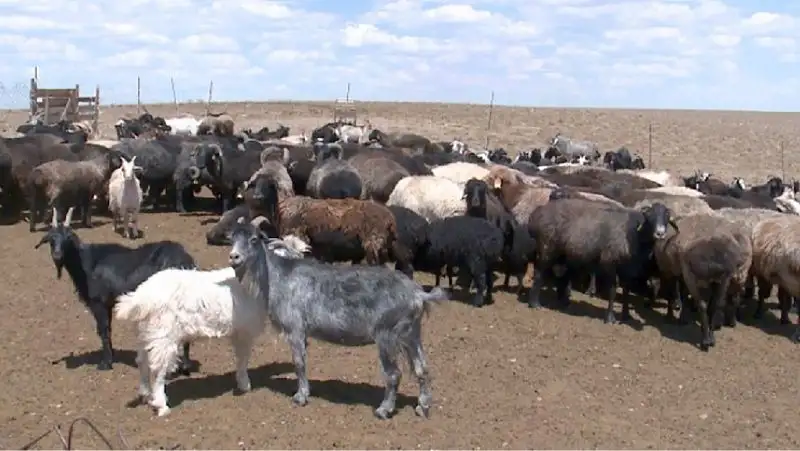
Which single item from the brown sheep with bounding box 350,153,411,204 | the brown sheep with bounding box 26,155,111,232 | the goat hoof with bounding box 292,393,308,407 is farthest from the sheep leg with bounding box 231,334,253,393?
the brown sheep with bounding box 26,155,111,232

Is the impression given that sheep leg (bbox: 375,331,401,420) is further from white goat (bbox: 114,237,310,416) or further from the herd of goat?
white goat (bbox: 114,237,310,416)

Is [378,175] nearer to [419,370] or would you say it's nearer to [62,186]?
[62,186]

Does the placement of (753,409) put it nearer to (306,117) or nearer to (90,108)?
(90,108)

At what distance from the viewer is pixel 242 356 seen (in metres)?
8.80

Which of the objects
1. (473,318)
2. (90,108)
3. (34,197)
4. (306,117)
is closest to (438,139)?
(306,117)

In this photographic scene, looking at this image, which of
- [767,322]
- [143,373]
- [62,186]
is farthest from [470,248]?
[62,186]

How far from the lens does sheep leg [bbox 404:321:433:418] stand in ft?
27.7

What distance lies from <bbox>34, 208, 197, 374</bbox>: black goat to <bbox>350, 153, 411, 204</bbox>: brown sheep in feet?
25.7

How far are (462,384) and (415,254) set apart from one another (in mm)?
3857

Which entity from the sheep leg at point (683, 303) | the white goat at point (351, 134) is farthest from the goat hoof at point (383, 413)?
the white goat at point (351, 134)

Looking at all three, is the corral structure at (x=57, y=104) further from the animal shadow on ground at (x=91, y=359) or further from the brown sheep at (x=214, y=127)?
the animal shadow on ground at (x=91, y=359)

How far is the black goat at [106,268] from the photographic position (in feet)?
31.3

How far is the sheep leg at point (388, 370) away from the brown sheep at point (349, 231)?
4.30 metres

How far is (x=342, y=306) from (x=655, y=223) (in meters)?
5.83
